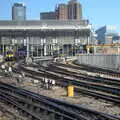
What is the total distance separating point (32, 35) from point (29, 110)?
10800 centimetres

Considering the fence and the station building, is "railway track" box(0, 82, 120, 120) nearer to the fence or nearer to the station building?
the fence

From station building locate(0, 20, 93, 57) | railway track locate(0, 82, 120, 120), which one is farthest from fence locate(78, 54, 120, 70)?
station building locate(0, 20, 93, 57)

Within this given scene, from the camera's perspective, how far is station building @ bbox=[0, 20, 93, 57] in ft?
391

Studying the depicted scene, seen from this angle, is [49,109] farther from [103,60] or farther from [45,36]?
[45,36]

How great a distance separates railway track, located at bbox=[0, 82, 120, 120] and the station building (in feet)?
304

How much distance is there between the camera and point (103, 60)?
53750 mm

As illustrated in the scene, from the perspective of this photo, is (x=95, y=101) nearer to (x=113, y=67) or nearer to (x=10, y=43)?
(x=113, y=67)

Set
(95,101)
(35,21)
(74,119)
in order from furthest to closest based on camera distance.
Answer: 1. (35,21)
2. (95,101)
3. (74,119)

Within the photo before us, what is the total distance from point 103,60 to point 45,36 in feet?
240

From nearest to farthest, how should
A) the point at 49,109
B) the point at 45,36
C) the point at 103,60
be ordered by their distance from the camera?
1. the point at 49,109
2. the point at 103,60
3. the point at 45,36

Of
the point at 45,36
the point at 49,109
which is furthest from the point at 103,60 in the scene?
the point at 45,36

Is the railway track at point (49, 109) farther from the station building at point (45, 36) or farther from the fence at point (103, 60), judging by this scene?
Answer: the station building at point (45, 36)

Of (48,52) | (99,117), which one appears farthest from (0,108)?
(48,52)

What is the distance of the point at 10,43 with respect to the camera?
11994cm
